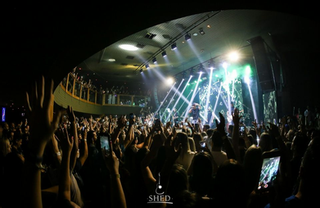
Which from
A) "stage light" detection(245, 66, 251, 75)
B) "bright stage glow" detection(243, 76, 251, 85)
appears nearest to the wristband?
"bright stage glow" detection(243, 76, 251, 85)

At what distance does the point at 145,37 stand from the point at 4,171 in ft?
27.2

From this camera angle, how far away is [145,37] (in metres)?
9.12

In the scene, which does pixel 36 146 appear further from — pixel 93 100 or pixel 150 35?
pixel 93 100

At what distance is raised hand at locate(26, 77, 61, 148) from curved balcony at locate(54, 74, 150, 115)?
8392mm

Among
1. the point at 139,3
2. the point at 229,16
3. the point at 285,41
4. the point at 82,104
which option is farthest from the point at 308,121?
the point at 82,104

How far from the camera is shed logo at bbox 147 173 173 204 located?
1348 mm

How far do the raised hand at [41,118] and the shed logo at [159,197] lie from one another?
0.87m

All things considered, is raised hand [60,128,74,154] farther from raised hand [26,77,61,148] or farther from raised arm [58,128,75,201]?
raised hand [26,77,61,148]

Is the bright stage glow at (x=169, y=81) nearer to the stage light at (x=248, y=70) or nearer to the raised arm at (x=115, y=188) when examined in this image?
the stage light at (x=248, y=70)

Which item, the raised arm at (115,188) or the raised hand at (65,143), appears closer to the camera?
the raised arm at (115,188)

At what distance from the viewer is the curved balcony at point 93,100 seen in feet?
33.8

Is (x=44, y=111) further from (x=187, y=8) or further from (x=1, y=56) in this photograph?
(x=187, y=8)

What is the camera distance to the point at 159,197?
56.7 inches

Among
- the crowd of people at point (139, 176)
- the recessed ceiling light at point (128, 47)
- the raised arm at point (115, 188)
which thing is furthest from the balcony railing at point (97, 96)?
the raised arm at point (115, 188)
